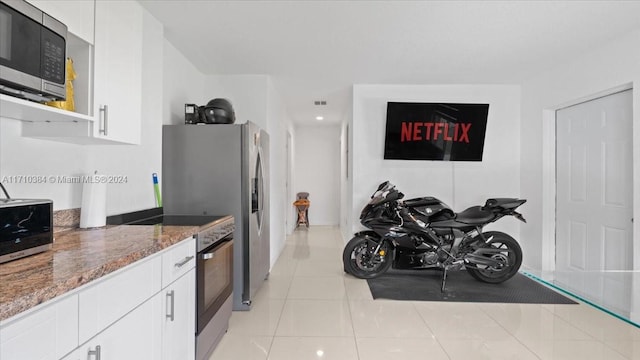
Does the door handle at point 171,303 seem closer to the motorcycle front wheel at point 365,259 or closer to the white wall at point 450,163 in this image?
the motorcycle front wheel at point 365,259

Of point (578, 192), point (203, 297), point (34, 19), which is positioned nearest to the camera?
point (34, 19)

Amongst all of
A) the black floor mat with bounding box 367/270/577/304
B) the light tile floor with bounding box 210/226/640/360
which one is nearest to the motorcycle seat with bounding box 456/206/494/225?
the black floor mat with bounding box 367/270/577/304

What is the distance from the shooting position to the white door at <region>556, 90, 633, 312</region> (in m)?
2.82

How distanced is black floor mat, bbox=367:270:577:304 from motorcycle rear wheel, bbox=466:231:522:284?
81 millimetres

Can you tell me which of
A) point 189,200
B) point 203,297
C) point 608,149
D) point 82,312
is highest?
point 608,149

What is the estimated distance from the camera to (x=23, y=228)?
1.07 metres

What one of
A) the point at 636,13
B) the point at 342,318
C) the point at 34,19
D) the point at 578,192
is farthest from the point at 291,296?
the point at 636,13

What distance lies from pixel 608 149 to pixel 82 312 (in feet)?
13.0

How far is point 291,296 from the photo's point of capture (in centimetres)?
306

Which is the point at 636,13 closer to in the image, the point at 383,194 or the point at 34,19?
the point at 383,194

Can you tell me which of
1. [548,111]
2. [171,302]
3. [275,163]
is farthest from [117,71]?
[548,111]

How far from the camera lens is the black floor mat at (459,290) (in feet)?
9.89

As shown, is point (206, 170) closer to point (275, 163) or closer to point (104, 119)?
point (104, 119)

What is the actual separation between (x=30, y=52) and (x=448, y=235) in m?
3.40
